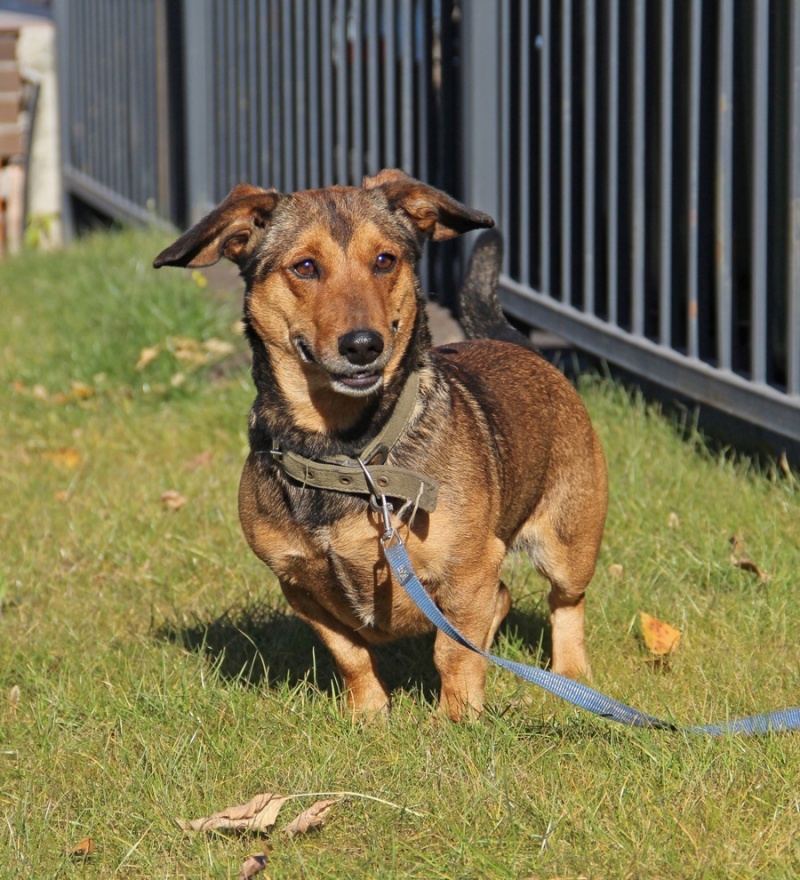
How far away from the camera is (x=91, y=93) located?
12.3 meters

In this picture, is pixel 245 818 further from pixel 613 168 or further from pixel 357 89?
pixel 357 89

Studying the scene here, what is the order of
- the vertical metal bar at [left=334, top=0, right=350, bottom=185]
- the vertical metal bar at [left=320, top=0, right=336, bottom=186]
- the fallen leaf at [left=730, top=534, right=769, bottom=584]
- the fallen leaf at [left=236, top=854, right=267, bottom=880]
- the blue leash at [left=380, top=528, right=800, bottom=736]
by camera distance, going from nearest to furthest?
the fallen leaf at [left=236, top=854, right=267, bottom=880] < the blue leash at [left=380, top=528, right=800, bottom=736] < the fallen leaf at [left=730, top=534, right=769, bottom=584] < the vertical metal bar at [left=334, top=0, right=350, bottom=185] < the vertical metal bar at [left=320, top=0, right=336, bottom=186]

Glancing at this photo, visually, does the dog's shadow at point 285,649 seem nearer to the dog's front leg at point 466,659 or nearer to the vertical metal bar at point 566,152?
A: the dog's front leg at point 466,659

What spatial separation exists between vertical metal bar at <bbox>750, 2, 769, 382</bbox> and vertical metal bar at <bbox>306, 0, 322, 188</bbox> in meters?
3.77

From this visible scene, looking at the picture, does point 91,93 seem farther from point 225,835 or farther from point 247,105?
point 225,835

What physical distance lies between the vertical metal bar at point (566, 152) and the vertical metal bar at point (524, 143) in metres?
0.20

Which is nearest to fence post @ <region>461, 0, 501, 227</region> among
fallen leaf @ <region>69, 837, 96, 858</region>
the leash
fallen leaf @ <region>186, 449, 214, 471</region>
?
fallen leaf @ <region>186, 449, 214, 471</region>

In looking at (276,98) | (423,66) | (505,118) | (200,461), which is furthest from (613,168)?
(276,98)

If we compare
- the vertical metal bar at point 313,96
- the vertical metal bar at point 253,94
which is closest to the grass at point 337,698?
the vertical metal bar at point 313,96

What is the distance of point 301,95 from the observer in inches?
324

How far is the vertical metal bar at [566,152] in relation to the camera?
5.84 metres

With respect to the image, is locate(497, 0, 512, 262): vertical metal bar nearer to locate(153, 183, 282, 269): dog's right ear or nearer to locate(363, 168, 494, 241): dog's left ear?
locate(363, 168, 494, 241): dog's left ear

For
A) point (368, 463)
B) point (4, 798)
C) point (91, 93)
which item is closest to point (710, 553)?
point (368, 463)

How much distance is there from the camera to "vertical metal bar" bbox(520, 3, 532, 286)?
6.14 metres
